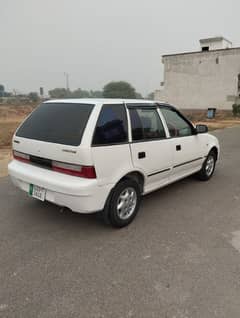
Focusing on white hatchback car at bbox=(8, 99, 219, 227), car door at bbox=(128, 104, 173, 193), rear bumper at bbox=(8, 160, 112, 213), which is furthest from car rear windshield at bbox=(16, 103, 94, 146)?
car door at bbox=(128, 104, 173, 193)

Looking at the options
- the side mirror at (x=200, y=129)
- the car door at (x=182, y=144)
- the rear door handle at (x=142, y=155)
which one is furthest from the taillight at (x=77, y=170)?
the side mirror at (x=200, y=129)

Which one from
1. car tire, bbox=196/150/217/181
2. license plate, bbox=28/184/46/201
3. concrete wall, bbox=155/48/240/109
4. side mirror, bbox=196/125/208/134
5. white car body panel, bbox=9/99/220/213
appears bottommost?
car tire, bbox=196/150/217/181

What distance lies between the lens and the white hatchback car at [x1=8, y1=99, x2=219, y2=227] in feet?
9.11

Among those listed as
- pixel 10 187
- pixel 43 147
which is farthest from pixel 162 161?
pixel 10 187

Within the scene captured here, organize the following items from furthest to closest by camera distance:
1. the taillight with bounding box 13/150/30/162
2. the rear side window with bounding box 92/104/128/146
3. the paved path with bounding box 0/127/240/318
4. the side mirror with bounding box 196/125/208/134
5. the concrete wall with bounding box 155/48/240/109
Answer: the concrete wall with bounding box 155/48/240/109 → the side mirror with bounding box 196/125/208/134 → the taillight with bounding box 13/150/30/162 → the rear side window with bounding box 92/104/128/146 → the paved path with bounding box 0/127/240/318

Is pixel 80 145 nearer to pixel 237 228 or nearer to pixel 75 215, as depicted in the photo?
pixel 75 215

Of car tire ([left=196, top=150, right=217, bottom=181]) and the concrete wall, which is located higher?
the concrete wall

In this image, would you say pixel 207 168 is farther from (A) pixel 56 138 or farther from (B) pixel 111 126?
(A) pixel 56 138

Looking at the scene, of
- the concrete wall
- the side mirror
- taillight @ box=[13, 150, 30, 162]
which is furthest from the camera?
the concrete wall

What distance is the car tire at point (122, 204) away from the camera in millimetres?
3072

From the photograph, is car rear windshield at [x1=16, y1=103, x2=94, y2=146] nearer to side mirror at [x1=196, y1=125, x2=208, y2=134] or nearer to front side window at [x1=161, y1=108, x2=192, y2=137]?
front side window at [x1=161, y1=108, x2=192, y2=137]

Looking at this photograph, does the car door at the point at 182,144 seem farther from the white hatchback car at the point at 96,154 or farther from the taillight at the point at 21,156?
the taillight at the point at 21,156

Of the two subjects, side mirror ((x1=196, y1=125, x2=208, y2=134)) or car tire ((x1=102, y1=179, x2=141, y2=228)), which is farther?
side mirror ((x1=196, y1=125, x2=208, y2=134))

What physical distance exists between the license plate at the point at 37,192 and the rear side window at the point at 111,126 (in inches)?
36.6
